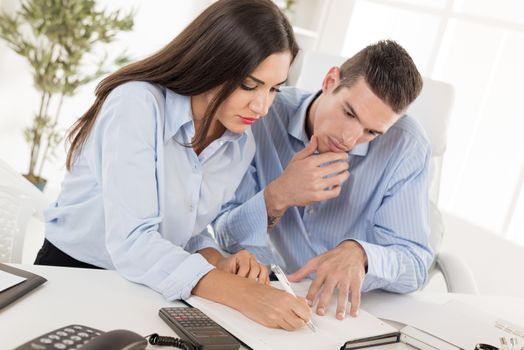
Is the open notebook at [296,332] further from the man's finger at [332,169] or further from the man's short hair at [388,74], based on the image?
the man's short hair at [388,74]

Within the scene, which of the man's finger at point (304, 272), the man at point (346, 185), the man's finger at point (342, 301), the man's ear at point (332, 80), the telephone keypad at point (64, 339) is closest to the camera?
the telephone keypad at point (64, 339)

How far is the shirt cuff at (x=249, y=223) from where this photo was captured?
1512 mm

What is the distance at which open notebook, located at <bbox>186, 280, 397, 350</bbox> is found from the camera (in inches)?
39.5

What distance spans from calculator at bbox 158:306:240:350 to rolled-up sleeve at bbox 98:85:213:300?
0.29 feet

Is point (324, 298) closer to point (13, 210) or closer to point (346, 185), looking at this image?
point (346, 185)

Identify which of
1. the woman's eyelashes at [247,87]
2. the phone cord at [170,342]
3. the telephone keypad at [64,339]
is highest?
the woman's eyelashes at [247,87]

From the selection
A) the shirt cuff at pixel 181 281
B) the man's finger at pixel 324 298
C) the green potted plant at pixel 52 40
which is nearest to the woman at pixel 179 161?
the shirt cuff at pixel 181 281

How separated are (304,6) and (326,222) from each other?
7.22ft

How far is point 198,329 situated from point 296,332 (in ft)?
0.60

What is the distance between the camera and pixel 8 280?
1.00m

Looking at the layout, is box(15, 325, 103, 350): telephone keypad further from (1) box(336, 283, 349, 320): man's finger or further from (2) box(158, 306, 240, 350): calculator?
(1) box(336, 283, 349, 320): man's finger

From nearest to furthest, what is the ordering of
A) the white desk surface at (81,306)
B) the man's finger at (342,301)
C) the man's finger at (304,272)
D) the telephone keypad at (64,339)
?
the telephone keypad at (64,339) < the white desk surface at (81,306) < the man's finger at (342,301) < the man's finger at (304,272)

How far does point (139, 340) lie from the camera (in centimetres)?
81

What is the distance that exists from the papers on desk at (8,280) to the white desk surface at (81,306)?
0.03m
